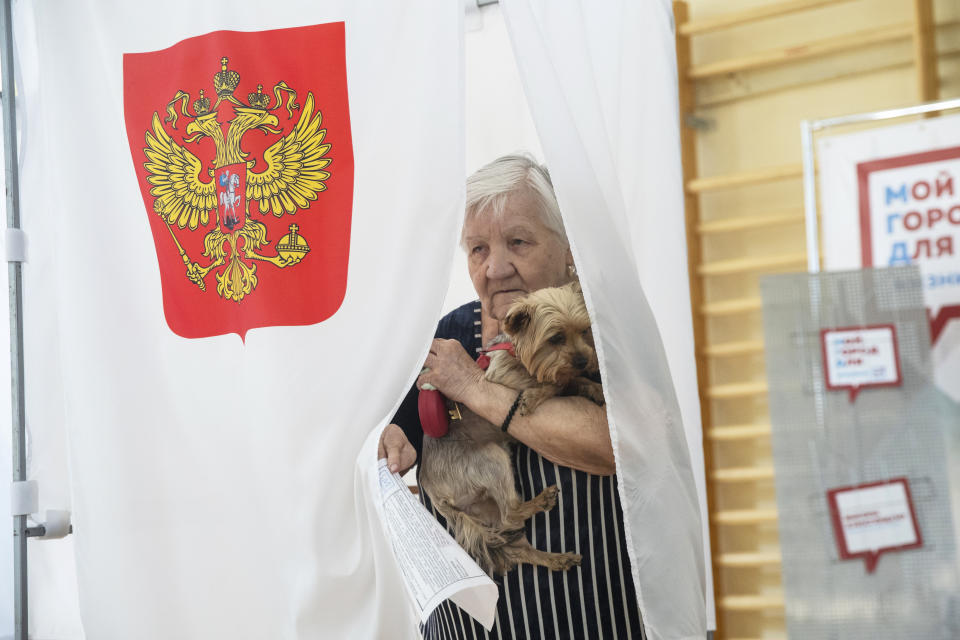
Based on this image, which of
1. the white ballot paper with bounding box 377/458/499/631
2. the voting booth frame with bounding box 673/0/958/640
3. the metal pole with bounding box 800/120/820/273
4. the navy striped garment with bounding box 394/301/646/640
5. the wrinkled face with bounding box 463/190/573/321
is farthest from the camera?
the voting booth frame with bounding box 673/0/958/640

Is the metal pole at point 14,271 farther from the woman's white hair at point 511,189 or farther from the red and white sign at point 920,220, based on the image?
the red and white sign at point 920,220

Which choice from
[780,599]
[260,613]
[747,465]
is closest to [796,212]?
[747,465]

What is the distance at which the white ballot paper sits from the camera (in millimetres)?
1394

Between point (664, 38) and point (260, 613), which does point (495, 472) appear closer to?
point (260, 613)

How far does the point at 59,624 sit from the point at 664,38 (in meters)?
2.16

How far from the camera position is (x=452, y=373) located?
64.1 inches

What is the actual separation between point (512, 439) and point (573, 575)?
0.25 meters

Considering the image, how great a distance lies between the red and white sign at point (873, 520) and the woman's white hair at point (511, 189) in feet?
2.47

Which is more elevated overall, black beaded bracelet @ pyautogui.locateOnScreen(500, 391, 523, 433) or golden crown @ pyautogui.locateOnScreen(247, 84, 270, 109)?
golden crown @ pyautogui.locateOnScreen(247, 84, 270, 109)

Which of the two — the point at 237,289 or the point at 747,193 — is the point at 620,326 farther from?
the point at 747,193

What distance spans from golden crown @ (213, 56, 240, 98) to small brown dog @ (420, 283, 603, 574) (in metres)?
0.72

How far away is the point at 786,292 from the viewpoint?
42.4 inches

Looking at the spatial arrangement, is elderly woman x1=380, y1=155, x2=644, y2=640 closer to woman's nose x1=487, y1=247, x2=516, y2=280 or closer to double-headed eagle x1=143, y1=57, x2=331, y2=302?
woman's nose x1=487, y1=247, x2=516, y2=280

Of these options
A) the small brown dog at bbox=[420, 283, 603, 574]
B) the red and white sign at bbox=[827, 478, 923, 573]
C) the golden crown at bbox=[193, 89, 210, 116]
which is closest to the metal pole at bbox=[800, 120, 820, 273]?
the red and white sign at bbox=[827, 478, 923, 573]
